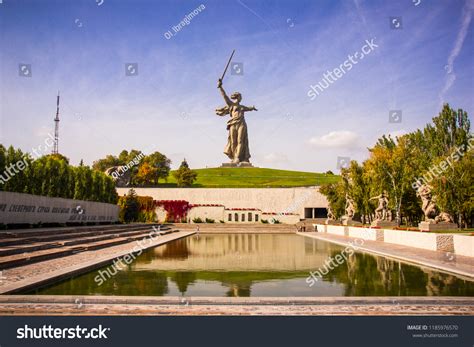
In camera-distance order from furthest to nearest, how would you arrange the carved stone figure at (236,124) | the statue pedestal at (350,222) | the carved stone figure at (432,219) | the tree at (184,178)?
the carved stone figure at (236,124) < the tree at (184,178) < the statue pedestal at (350,222) < the carved stone figure at (432,219)

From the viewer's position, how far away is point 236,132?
7569 centimetres

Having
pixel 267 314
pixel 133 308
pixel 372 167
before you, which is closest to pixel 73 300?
pixel 133 308

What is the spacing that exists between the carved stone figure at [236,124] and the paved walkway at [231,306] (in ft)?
217

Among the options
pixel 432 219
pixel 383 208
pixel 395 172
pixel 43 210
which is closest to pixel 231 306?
pixel 432 219

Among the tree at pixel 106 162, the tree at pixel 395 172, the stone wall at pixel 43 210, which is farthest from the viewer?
the tree at pixel 106 162

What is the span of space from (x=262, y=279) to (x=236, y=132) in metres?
65.0

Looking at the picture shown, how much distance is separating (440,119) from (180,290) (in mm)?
37152

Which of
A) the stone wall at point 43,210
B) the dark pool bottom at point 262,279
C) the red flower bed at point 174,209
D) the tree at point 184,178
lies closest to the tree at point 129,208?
the red flower bed at point 174,209

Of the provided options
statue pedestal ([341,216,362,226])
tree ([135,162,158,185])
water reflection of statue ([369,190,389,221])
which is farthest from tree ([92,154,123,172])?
water reflection of statue ([369,190,389,221])

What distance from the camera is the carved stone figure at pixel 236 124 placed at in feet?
244
